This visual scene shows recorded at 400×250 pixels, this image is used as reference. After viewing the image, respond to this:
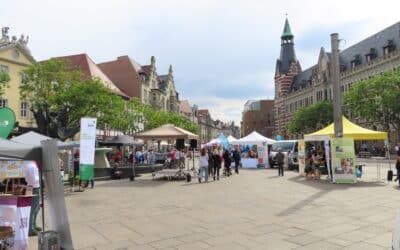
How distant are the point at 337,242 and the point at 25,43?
50.6 meters

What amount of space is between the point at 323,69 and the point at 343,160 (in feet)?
221

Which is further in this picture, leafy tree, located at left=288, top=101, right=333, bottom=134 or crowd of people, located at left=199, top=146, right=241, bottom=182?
leafy tree, located at left=288, top=101, right=333, bottom=134

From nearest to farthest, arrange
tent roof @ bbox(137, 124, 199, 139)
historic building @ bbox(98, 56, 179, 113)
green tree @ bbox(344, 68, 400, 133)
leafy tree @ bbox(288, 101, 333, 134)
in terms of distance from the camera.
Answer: tent roof @ bbox(137, 124, 199, 139) → green tree @ bbox(344, 68, 400, 133) → leafy tree @ bbox(288, 101, 333, 134) → historic building @ bbox(98, 56, 179, 113)

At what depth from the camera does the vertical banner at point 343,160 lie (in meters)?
17.7

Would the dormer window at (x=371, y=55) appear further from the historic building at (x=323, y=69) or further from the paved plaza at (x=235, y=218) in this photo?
the paved plaza at (x=235, y=218)

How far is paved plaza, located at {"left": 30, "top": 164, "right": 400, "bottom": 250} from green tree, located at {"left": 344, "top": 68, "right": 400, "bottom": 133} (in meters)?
33.7

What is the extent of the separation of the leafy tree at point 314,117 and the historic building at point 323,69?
3540 millimetres

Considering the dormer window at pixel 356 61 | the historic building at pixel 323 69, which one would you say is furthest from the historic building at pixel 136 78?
the dormer window at pixel 356 61

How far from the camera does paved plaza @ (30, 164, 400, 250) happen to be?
761cm

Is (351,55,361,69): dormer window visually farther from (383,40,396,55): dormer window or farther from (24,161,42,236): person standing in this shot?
(24,161,42,236): person standing

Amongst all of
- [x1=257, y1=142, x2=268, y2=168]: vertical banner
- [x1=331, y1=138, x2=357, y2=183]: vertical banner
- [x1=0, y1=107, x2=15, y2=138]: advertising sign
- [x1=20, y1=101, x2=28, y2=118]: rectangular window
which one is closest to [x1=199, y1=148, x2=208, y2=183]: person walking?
[x1=331, y1=138, x2=357, y2=183]: vertical banner

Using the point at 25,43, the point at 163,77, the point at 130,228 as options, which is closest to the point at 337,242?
the point at 130,228

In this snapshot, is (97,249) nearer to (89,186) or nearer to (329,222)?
(329,222)

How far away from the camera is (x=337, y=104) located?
18.6 m
